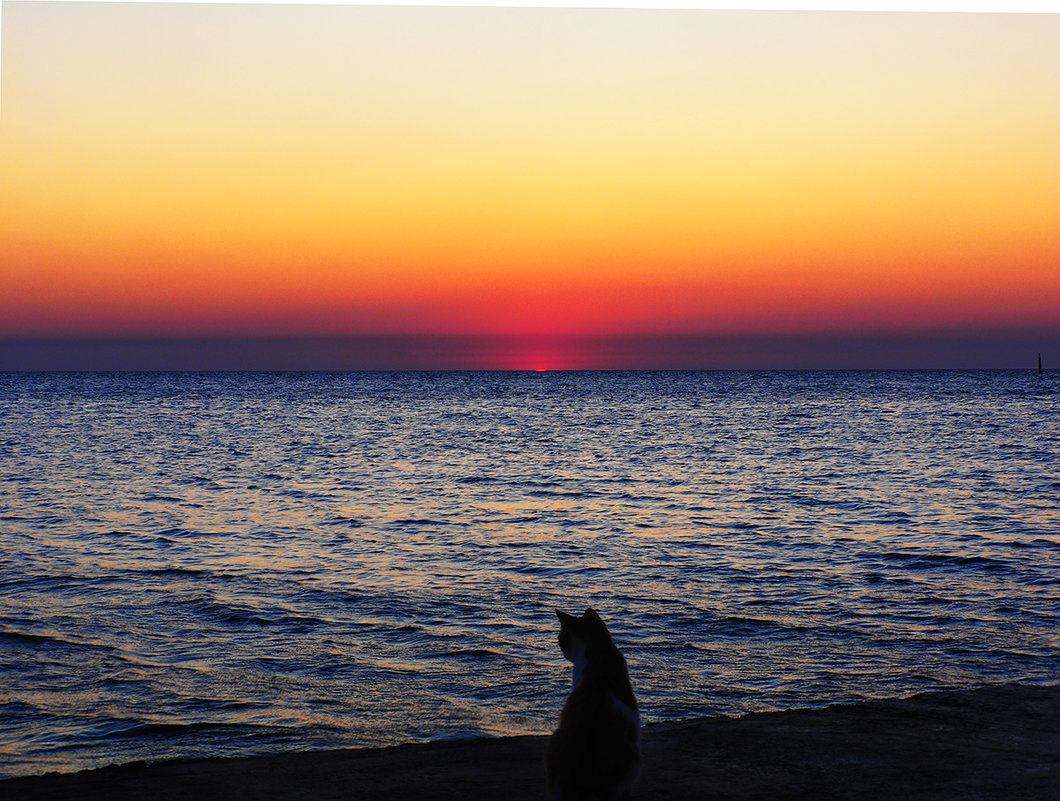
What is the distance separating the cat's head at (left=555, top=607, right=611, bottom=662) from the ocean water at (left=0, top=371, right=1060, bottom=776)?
9.01ft

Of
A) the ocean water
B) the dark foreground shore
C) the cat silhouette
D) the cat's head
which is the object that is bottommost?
the ocean water

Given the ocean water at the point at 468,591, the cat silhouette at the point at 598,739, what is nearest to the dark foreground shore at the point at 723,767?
the cat silhouette at the point at 598,739

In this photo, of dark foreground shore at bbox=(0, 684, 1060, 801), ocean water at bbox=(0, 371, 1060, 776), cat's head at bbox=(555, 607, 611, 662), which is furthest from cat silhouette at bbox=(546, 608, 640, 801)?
ocean water at bbox=(0, 371, 1060, 776)

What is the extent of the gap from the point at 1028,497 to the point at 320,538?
18366 mm

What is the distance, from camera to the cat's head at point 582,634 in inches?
217

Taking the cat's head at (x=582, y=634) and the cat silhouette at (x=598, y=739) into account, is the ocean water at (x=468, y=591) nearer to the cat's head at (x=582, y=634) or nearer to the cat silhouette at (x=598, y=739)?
the cat's head at (x=582, y=634)

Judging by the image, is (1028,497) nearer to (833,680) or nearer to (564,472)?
(564,472)

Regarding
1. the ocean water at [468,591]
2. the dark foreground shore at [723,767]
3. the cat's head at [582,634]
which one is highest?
the cat's head at [582,634]

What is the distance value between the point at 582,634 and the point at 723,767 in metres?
1.51

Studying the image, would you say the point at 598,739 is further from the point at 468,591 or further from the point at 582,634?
the point at 468,591

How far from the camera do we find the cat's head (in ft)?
18.1

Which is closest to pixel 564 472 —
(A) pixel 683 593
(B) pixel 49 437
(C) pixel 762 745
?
(A) pixel 683 593

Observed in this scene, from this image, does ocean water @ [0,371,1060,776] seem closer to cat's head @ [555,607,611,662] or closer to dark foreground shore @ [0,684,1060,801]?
dark foreground shore @ [0,684,1060,801]

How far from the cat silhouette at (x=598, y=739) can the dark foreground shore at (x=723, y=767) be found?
891 millimetres
